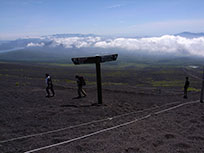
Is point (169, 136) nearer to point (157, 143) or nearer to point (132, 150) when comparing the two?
point (157, 143)

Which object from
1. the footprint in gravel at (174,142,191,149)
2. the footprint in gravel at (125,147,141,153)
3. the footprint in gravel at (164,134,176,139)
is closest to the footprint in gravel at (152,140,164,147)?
the footprint in gravel at (174,142,191,149)

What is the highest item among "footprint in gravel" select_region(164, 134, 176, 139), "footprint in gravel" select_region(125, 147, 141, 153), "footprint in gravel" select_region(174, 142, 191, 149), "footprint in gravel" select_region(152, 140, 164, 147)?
"footprint in gravel" select_region(125, 147, 141, 153)

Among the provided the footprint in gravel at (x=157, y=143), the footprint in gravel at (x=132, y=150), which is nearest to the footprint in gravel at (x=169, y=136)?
the footprint in gravel at (x=157, y=143)

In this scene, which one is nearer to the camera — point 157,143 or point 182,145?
point 182,145

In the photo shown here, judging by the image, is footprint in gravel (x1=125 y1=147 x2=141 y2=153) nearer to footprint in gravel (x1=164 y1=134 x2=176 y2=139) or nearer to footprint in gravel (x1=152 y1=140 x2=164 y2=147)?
footprint in gravel (x1=152 y1=140 x2=164 y2=147)

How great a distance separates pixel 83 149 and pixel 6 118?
185 inches

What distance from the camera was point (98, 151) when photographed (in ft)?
17.8

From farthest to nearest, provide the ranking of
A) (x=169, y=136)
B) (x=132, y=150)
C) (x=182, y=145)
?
(x=169, y=136)
(x=182, y=145)
(x=132, y=150)

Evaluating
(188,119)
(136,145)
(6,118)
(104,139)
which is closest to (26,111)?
(6,118)

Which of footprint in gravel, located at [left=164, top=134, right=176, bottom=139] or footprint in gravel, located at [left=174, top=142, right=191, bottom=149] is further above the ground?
footprint in gravel, located at [left=174, top=142, right=191, bottom=149]

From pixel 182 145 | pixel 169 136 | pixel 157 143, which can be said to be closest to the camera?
pixel 182 145

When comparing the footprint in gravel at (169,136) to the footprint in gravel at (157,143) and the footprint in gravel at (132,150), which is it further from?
the footprint in gravel at (132,150)

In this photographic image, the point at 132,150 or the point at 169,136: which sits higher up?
the point at 132,150

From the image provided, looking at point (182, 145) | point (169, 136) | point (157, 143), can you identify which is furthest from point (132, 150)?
point (169, 136)
